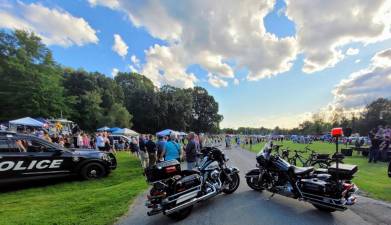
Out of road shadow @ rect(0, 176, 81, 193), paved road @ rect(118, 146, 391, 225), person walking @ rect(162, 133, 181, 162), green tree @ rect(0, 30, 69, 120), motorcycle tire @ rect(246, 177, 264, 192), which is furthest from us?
green tree @ rect(0, 30, 69, 120)

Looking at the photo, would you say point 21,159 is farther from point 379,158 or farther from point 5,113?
point 5,113

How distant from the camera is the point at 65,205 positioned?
645 centimetres

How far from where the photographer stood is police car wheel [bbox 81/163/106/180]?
9938 millimetres

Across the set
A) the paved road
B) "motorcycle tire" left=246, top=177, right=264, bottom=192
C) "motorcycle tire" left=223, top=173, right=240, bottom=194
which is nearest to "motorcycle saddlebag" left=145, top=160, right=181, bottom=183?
the paved road

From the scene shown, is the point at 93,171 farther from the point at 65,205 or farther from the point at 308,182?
the point at 308,182

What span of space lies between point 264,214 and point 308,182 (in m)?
1.35

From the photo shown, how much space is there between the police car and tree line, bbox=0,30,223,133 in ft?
110

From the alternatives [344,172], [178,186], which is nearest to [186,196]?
[178,186]

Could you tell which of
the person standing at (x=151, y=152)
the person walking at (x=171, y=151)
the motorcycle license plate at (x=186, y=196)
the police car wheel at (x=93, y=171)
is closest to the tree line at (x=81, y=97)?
the person standing at (x=151, y=152)

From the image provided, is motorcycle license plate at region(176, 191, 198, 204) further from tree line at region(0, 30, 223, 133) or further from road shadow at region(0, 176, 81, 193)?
tree line at region(0, 30, 223, 133)

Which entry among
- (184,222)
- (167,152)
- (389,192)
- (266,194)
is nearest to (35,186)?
(167,152)

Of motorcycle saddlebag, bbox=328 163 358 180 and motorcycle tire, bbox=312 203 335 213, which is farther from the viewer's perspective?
motorcycle tire, bbox=312 203 335 213

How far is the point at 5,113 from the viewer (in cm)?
3788

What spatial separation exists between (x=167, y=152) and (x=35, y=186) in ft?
17.1
